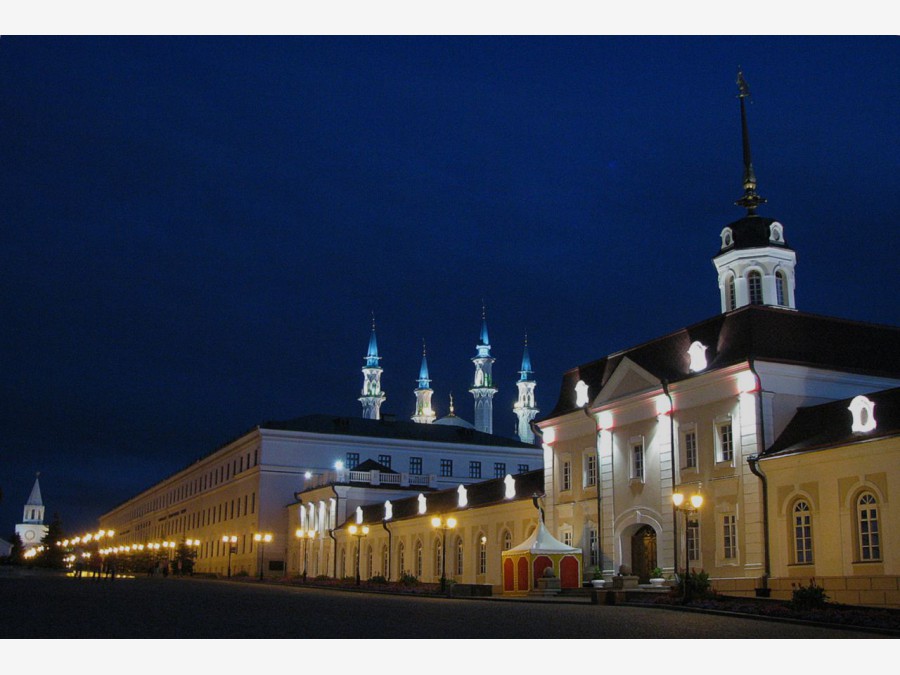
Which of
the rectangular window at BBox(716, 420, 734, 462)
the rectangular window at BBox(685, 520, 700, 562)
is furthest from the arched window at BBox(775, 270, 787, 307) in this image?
the rectangular window at BBox(685, 520, 700, 562)

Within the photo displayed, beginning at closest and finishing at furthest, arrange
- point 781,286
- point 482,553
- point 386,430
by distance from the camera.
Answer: point 781,286 < point 482,553 < point 386,430

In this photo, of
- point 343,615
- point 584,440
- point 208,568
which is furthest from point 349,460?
point 343,615

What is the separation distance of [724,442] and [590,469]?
27.3ft

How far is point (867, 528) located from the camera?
28.7m

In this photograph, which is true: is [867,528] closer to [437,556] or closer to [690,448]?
[690,448]

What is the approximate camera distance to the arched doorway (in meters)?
37.7

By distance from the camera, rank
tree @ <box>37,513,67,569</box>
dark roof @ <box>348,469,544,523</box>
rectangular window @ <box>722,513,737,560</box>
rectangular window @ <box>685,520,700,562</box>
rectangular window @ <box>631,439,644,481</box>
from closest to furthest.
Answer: rectangular window @ <box>722,513,737,560</box> → rectangular window @ <box>685,520,700,562</box> → rectangular window @ <box>631,439,644,481</box> → dark roof @ <box>348,469,544,523</box> → tree @ <box>37,513,67,569</box>

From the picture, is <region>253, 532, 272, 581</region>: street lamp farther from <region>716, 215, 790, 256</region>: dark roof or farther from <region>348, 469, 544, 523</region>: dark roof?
<region>716, 215, 790, 256</region>: dark roof

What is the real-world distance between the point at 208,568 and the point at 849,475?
7114 cm

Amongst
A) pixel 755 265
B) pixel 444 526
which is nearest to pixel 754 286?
pixel 755 265

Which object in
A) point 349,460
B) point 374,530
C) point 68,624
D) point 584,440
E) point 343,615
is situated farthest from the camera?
point 349,460

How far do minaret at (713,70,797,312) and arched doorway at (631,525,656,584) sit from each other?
9255mm

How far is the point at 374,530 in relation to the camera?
60.6m

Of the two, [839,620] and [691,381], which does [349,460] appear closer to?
[691,381]
